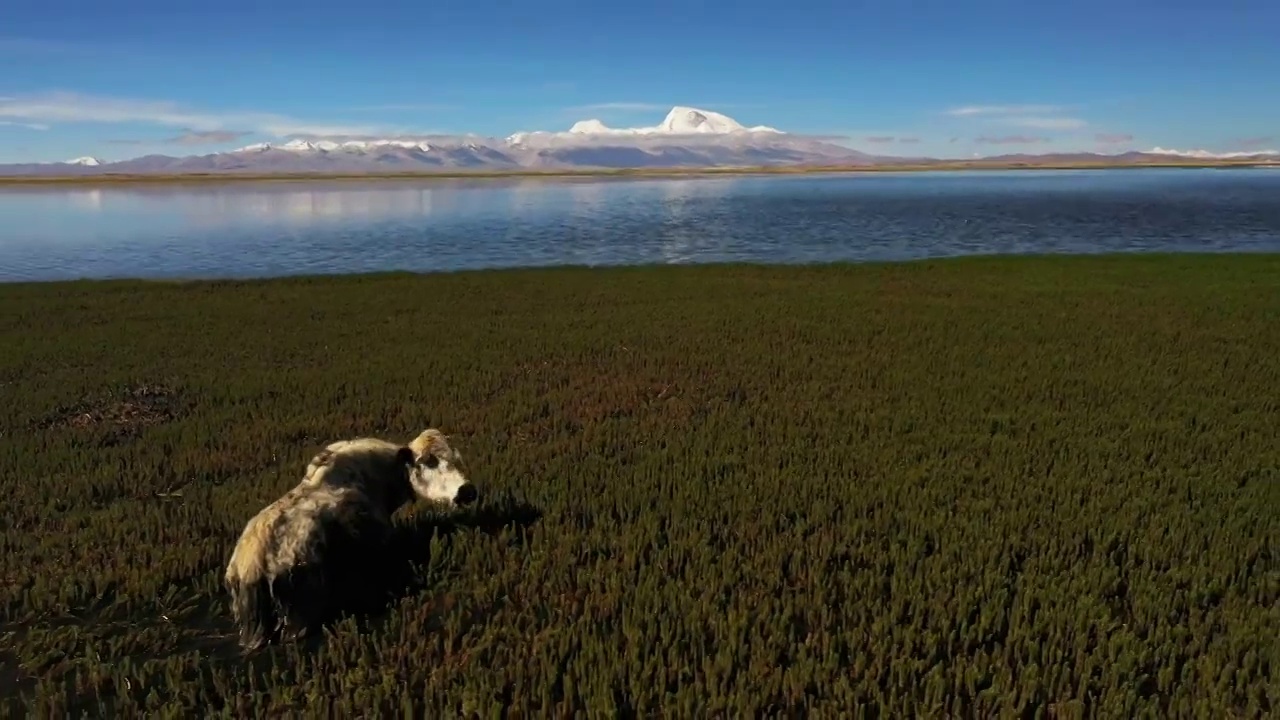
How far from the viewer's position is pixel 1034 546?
Result: 7.96 meters

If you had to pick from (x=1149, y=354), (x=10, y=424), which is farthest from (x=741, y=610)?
(x=1149, y=354)

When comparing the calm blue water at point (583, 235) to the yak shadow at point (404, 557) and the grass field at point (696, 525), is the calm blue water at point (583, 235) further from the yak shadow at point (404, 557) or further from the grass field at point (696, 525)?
the yak shadow at point (404, 557)

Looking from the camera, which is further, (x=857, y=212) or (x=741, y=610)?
(x=857, y=212)

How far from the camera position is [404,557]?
7.76 m

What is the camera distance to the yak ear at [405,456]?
7914mm

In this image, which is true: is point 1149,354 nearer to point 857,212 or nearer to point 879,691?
point 879,691

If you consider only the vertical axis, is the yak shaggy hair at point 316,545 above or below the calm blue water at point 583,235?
below

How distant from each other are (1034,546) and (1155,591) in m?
1.16

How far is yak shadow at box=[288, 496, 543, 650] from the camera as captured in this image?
22.6 feet

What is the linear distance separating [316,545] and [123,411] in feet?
31.2

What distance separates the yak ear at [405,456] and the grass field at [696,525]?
2.34 ft

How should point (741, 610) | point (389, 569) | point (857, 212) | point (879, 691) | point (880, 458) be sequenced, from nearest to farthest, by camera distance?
point (879, 691)
point (741, 610)
point (389, 569)
point (880, 458)
point (857, 212)

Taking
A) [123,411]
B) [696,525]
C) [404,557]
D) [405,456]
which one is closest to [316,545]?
[404,557]

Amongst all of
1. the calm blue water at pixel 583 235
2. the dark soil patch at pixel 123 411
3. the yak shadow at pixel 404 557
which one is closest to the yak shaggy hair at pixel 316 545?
the yak shadow at pixel 404 557
